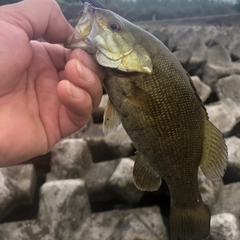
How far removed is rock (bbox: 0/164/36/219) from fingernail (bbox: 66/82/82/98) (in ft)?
3.16

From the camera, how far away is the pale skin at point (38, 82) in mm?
828

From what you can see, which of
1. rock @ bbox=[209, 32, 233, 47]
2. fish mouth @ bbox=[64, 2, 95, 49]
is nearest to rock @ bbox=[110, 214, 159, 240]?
→ fish mouth @ bbox=[64, 2, 95, 49]

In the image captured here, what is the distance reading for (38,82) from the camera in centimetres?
100

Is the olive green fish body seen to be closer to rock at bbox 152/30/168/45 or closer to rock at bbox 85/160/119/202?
rock at bbox 85/160/119/202

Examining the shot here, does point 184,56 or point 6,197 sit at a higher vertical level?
point 184,56

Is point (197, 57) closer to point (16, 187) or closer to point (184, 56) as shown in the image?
point (184, 56)

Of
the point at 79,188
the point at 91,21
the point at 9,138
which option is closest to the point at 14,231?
the point at 79,188

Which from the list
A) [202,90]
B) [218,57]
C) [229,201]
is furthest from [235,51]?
[229,201]

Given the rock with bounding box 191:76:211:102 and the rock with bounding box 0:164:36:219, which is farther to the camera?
the rock with bounding box 191:76:211:102

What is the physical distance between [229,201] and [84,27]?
4.27ft

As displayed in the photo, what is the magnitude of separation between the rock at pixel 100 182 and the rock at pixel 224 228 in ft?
1.77

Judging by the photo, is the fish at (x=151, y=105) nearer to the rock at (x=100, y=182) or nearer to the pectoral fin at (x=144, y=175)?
the pectoral fin at (x=144, y=175)

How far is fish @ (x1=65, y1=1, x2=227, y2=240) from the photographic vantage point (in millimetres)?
829

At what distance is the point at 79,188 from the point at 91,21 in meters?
0.98
